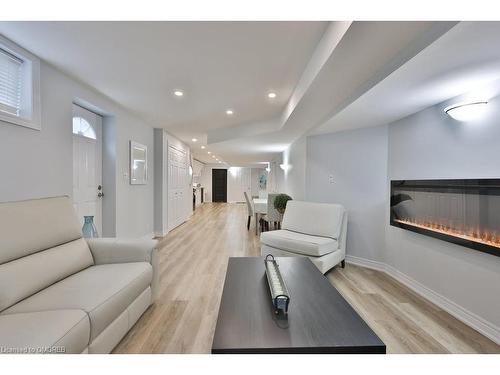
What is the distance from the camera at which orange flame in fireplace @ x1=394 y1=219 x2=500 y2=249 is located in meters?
1.77

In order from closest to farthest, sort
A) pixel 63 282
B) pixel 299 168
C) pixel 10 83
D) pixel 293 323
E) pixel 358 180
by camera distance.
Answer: pixel 293 323 → pixel 63 282 → pixel 10 83 → pixel 358 180 → pixel 299 168

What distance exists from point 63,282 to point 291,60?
2.66 metres

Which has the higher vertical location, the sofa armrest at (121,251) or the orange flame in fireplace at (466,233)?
the orange flame in fireplace at (466,233)

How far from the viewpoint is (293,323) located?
1175 mm

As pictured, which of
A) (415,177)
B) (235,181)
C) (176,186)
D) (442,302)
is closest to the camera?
(442,302)

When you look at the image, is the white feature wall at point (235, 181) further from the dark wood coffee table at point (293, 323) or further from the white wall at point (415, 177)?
the dark wood coffee table at point (293, 323)

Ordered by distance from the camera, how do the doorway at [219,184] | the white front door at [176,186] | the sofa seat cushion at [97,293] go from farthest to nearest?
the doorway at [219,184] → the white front door at [176,186] → the sofa seat cushion at [97,293]

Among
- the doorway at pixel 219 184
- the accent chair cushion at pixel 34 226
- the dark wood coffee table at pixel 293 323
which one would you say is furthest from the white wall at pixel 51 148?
the doorway at pixel 219 184

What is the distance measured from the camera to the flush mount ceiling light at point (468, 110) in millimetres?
1822

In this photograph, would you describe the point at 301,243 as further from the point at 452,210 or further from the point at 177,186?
the point at 177,186

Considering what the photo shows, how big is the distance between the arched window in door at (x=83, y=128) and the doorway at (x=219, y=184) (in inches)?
386

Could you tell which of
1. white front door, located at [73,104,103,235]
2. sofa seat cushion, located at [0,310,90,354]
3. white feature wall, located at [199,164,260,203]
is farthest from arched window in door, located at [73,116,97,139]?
white feature wall, located at [199,164,260,203]

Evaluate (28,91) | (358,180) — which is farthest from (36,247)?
(358,180)

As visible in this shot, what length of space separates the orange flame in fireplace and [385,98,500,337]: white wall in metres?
0.13
